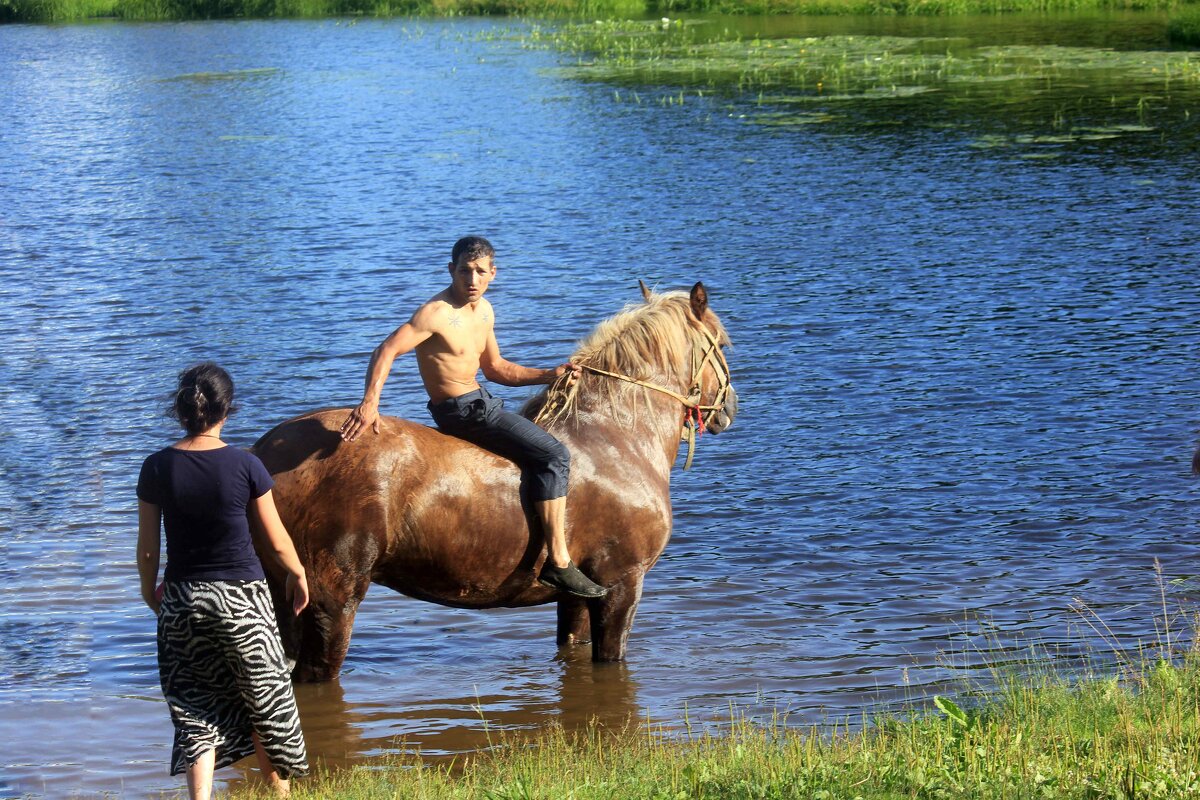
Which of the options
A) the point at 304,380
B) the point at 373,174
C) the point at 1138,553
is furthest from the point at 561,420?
the point at 373,174

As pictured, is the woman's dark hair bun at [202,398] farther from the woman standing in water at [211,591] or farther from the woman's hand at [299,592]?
the woman's hand at [299,592]

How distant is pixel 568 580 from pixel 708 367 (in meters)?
1.69

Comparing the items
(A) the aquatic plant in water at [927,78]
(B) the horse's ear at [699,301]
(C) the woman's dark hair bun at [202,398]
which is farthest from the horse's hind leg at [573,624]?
(A) the aquatic plant in water at [927,78]

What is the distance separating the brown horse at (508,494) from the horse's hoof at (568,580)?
9cm

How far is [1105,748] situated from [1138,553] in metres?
4.92

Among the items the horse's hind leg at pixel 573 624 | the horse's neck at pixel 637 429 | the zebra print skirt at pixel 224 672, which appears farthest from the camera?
the horse's hind leg at pixel 573 624

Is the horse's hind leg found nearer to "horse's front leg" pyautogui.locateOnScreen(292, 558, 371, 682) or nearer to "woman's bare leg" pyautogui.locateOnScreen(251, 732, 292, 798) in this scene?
"horse's front leg" pyautogui.locateOnScreen(292, 558, 371, 682)

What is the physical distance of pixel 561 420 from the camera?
26.9 feet

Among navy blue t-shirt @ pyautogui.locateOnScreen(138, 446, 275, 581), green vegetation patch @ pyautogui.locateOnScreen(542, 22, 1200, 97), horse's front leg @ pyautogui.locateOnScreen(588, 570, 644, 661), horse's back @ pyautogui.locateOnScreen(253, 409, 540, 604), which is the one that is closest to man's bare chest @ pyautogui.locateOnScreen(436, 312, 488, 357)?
horse's back @ pyautogui.locateOnScreen(253, 409, 540, 604)

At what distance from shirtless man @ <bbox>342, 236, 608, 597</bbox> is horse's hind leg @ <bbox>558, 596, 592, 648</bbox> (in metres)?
1.06

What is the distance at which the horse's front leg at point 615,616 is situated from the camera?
8203 millimetres

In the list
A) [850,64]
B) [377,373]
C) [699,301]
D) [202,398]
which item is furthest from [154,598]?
[850,64]

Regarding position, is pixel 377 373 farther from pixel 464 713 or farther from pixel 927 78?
pixel 927 78

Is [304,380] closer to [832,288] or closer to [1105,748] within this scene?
[832,288]
